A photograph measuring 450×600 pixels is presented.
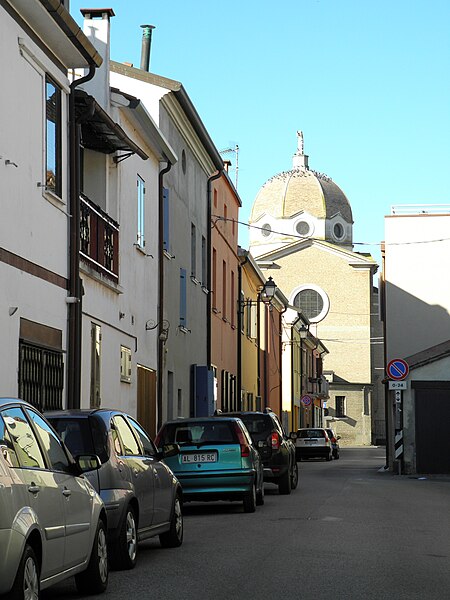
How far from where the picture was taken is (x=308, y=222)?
100312mm

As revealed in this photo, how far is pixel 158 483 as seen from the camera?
1183cm

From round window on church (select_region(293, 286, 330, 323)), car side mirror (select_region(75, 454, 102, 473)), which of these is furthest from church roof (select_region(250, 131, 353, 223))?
car side mirror (select_region(75, 454, 102, 473))

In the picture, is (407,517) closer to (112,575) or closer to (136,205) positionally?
(112,575)

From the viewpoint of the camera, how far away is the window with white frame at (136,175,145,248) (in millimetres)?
23828

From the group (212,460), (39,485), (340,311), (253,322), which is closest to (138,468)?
(39,485)

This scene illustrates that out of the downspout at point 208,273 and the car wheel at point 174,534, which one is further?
the downspout at point 208,273

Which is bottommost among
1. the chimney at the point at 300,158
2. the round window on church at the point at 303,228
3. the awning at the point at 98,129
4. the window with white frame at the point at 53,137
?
the window with white frame at the point at 53,137

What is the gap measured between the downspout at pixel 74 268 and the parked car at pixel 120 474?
6233 millimetres

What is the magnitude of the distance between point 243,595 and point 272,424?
13.6 metres

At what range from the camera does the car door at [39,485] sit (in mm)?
7301

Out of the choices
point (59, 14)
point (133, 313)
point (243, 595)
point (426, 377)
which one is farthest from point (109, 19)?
point (243, 595)

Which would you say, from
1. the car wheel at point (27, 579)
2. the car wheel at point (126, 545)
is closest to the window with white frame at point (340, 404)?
the car wheel at point (126, 545)

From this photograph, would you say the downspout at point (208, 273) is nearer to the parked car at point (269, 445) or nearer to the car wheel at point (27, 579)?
the parked car at point (269, 445)

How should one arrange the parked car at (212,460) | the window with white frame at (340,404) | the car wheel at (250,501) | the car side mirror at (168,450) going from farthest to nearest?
1. the window with white frame at (340,404)
2. the car wheel at (250,501)
3. the parked car at (212,460)
4. the car side mirror at (168,450)
